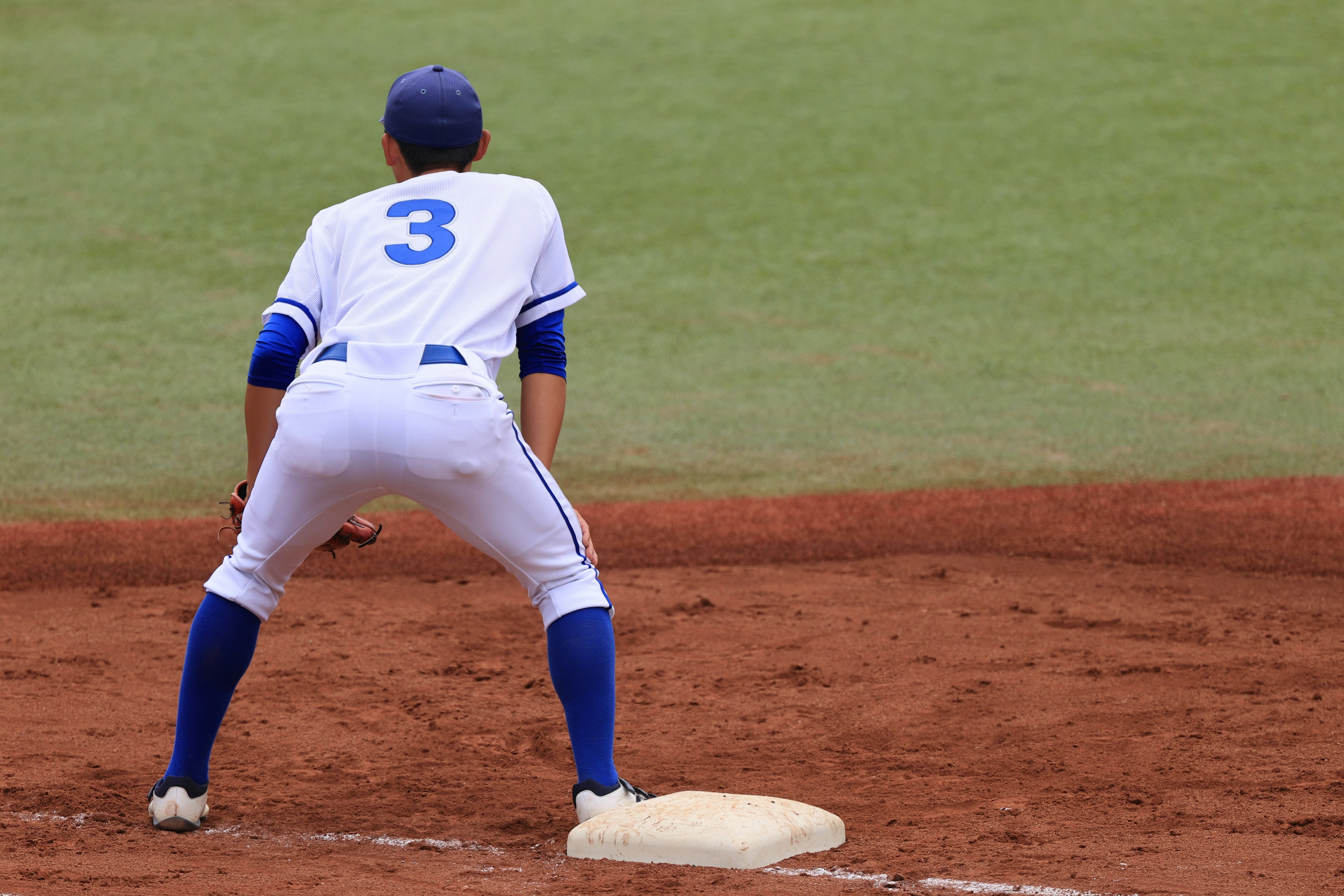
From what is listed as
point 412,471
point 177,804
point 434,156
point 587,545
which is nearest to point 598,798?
point 587,545

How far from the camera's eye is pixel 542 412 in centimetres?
284

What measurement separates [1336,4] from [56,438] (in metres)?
13.9

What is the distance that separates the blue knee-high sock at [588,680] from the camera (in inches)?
110

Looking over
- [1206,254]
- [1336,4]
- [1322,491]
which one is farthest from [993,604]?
[1336,4]

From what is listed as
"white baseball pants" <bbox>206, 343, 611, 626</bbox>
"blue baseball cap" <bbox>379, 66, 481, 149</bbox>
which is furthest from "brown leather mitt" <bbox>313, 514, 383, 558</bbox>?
"blue baseball cap" <bbox>379, 66, 481, 149</bbox>

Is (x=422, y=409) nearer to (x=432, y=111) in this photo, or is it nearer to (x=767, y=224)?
(x=432, y=111)

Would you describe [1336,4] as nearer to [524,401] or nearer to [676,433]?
[676,433]

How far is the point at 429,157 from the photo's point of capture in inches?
112

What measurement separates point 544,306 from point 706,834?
1.08 m

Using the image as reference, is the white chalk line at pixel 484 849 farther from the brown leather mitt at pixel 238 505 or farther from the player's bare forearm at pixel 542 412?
the player's bare forearm at pixel 542 412

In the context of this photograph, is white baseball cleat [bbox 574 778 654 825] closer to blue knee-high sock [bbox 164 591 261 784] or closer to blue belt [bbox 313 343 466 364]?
blue knee-high sock [bbox 164 591 261 784]

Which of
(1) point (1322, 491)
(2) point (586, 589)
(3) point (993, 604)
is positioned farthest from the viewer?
(1) point (1322, 491)

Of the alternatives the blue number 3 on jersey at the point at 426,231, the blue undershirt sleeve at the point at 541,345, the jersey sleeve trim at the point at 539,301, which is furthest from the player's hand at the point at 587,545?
the blue number 3 on jersey at the point at 426,231

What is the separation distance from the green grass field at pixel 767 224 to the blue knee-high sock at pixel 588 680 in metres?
3.94
